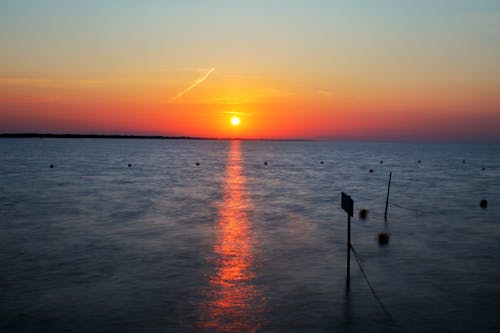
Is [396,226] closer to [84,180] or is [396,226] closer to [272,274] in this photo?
[272,274]

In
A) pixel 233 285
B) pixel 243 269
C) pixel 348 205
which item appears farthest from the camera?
pixel 243 269

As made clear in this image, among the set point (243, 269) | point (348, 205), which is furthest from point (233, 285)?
point (348, 205)

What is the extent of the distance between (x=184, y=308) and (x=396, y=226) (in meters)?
20.9

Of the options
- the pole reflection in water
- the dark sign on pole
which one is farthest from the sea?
the dark sign on pole

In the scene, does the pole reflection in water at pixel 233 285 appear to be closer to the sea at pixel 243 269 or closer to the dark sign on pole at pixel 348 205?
the sea at pixel 243 269

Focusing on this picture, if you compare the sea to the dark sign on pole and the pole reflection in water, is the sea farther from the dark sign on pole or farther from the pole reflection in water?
the dark sign on pole

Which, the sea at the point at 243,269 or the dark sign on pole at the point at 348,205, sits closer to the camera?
the sea at the point at 243,269

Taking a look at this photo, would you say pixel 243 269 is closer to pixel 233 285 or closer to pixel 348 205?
pixel 233 285

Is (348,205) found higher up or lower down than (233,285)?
higher up

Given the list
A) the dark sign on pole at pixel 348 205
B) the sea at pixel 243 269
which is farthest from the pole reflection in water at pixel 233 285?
the dark sign on pole at pixel 348 205

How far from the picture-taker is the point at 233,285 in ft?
56.9

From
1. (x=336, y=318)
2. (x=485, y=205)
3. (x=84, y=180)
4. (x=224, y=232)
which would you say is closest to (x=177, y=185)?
(x=84, y=180)

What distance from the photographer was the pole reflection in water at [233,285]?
13867 millimetres

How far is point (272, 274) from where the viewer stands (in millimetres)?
18812
